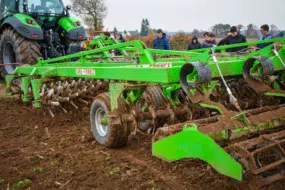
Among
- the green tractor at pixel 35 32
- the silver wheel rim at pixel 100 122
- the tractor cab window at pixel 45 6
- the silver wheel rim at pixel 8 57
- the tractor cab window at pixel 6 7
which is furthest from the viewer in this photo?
the silver wheel rim at pixel 8 57

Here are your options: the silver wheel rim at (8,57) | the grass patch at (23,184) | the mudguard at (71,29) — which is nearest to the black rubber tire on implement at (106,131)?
the grass patch at (23,184)

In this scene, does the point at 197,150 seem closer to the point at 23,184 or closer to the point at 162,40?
the point at 23,184

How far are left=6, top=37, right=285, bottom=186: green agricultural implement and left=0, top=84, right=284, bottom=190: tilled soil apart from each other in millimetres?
230

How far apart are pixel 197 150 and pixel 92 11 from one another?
24851 mm

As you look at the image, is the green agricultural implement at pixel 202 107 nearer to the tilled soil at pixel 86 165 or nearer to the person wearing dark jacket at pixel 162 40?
the tilled soil at pixel 86 165

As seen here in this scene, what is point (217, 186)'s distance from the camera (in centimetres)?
273

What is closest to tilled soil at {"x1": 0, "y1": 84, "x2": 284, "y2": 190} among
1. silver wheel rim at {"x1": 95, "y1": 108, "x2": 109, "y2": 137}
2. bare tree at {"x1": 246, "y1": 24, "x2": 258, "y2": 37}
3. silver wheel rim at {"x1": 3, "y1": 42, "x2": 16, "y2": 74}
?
silver wheel rim at {"x1": 95, "y1": 108, "x2": 109, "y2": 137}

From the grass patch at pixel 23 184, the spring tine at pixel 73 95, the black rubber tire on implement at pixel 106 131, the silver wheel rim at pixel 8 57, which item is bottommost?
the grass patch at pixel 23 184

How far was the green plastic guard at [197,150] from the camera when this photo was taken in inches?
88.9

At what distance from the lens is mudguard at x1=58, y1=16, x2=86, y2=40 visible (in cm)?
805

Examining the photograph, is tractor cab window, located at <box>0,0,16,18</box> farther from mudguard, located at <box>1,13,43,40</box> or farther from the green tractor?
mudguard, located at <box>1,13,43,40</box>

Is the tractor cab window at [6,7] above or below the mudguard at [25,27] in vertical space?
above

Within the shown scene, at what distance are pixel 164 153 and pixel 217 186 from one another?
530 mm

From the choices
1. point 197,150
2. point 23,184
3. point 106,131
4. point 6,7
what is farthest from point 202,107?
point 6,7
